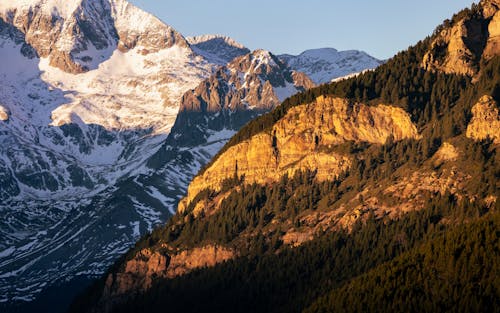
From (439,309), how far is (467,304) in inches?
209

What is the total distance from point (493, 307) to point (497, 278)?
23.3ft

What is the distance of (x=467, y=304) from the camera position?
196 meters

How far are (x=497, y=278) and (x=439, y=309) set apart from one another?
8769mm

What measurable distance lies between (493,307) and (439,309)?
380 inches

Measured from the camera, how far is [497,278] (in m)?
198

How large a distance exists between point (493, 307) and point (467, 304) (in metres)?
4.42

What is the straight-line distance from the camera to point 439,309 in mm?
199750

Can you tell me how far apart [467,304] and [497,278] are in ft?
20.0
